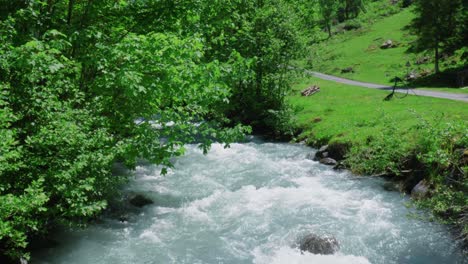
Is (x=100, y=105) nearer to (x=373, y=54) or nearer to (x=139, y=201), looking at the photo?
(x=139, y=201)

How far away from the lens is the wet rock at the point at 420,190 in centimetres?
1748

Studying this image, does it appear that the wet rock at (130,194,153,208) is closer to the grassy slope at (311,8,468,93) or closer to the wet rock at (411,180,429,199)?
the wet rock at (411,180,429,199)

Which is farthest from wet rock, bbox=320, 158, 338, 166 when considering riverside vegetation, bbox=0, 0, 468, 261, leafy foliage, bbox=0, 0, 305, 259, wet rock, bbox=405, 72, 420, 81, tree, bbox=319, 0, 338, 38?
tree, bbox=319, 0, 338, 38

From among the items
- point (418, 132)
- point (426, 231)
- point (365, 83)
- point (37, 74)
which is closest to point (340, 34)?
point (365, 83)

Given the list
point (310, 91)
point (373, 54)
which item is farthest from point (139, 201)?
point (373, 54)

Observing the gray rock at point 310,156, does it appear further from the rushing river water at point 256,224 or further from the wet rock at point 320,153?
the rushing river water at point 256,224

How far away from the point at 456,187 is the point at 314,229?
6274mm

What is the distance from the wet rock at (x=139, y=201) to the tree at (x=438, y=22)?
137 ft

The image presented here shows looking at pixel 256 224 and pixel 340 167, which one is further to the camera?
pixel 340 167

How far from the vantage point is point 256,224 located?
1639 centimetres

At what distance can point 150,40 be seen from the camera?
1195 cm

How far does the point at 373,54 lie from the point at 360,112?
42.4 metres

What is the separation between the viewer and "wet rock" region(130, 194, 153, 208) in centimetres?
1840

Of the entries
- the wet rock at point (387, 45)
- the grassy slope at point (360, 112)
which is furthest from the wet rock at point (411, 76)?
the wet rock at point (387, 45)
